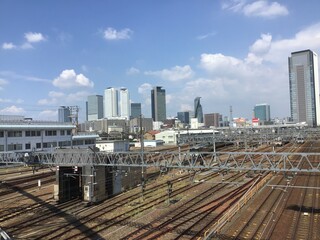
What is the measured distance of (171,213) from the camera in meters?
25.2

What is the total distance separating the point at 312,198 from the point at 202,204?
37.2 ft

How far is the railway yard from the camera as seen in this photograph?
68.1 feet

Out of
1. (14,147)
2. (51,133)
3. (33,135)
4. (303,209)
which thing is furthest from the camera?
(51,133)

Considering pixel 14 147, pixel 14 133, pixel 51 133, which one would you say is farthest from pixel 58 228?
pixel 51 133

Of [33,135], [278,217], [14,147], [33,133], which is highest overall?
[33,133]

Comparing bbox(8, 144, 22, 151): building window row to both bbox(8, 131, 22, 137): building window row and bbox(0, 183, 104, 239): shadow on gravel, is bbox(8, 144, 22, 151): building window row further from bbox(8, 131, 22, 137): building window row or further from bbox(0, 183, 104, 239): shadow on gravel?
bbox(0, 183, 104, 239): shadow on gravel

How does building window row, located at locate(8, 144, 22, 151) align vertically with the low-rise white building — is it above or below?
below

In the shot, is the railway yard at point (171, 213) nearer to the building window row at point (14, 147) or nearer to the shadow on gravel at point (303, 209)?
the shadow on gravel at point (303, 209)

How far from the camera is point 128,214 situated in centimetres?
2527

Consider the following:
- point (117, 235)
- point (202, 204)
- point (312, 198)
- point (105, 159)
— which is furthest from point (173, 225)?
point (312, 198)

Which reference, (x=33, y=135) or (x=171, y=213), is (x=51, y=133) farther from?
(x=171, y=213)

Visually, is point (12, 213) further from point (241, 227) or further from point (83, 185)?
point (241, 227)

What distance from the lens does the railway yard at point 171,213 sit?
20.8m

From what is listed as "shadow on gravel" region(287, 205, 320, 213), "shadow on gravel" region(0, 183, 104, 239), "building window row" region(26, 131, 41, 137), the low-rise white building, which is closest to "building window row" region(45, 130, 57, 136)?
the low-rise white building
